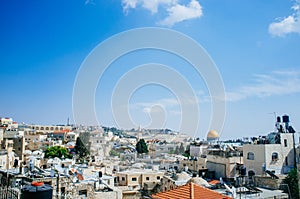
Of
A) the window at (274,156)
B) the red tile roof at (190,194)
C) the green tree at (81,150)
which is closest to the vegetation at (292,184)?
the window at (274,156)

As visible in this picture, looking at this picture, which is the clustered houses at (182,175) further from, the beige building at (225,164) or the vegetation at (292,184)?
the vegetation at (292,184)

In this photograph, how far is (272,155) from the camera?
1838 cm

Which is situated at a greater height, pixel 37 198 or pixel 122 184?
pixel 37 198

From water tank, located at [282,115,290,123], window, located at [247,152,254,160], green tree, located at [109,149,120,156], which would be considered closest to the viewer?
window, located at [247,152,254,160]

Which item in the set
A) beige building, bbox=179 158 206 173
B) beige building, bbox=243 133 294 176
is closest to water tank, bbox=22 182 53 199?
beige building, bbox=243 133 294 176

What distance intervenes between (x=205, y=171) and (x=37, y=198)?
21243 millimetres

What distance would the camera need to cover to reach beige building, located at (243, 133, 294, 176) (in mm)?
18281

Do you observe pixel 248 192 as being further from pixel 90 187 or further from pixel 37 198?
pixel 37 198

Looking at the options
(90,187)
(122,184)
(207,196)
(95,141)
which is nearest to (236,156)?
(122,184)

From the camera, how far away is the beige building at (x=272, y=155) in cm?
Answer: 1828

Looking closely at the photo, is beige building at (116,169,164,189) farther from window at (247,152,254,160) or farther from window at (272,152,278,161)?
window at (272,152,278,161)

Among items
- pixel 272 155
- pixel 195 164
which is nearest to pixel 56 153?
pixel 195 164

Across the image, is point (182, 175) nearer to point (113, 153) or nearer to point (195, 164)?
point (195, 164)

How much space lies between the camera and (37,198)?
9.27 ft
